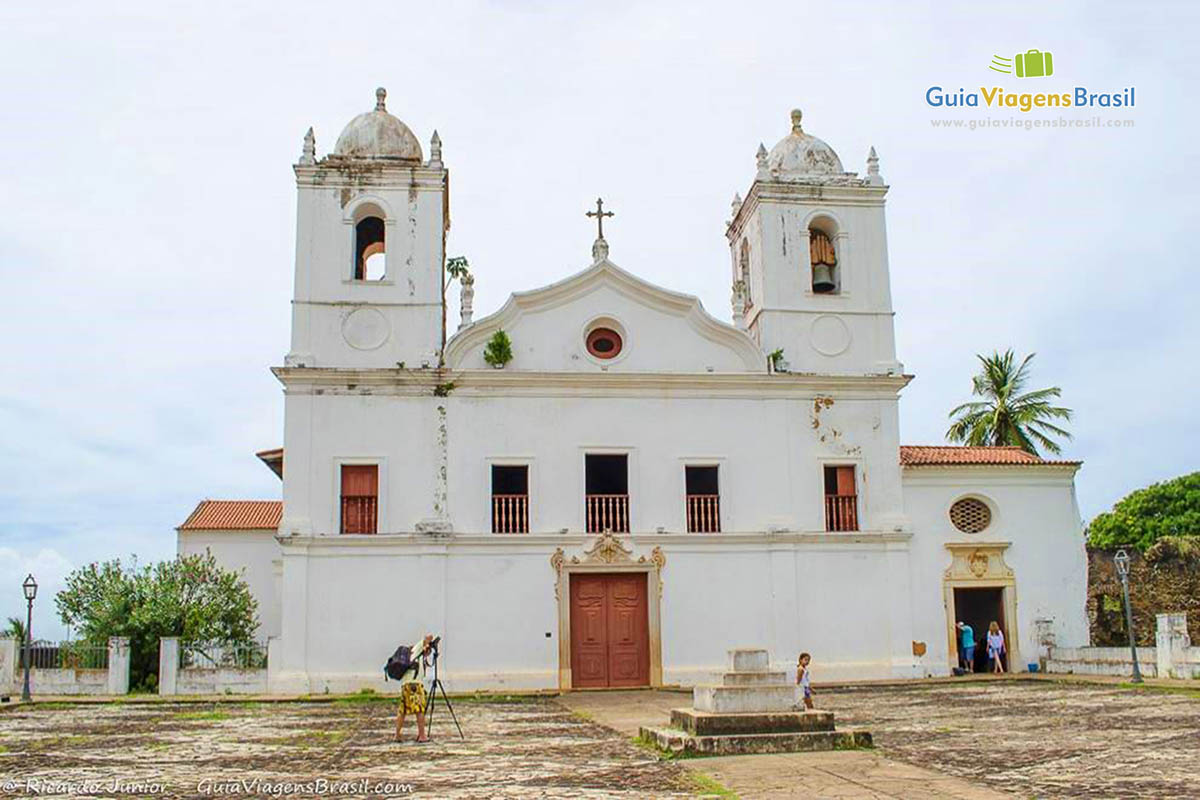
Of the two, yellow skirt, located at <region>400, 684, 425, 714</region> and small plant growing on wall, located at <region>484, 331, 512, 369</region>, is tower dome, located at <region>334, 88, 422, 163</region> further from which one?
yellow skirt, located at <region>400, 684, 425, 714</region>

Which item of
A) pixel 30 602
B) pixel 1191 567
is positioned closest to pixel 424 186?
pixel 30 602

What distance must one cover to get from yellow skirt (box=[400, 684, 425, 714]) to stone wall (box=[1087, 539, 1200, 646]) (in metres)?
18.5

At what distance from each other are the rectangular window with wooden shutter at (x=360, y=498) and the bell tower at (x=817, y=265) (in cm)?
873

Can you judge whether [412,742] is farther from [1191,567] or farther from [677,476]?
[1191,567]

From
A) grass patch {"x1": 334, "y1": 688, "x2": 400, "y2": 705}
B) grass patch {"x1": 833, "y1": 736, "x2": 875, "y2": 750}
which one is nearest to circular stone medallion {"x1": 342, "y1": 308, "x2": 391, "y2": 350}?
grass patch {"x1": 334, "y1": 688, "x2": 400, "y2": 705}

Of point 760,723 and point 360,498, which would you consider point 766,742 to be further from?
point 360,498

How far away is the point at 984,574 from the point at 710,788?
675 inches

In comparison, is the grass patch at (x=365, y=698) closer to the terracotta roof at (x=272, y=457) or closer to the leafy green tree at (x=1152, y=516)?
the terracotta roof at (x=272, y=457)

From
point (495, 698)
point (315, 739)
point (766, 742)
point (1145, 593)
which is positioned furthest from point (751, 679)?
point (1145, 593)

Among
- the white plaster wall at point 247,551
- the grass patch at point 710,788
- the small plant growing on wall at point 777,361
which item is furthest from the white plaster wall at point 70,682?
the grass patch at point 710,788

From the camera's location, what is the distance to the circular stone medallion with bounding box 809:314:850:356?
992 inches

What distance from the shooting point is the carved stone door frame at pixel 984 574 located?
24.9m

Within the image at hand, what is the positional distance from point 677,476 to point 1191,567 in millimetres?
12632

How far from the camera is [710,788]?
9539 millimetres
